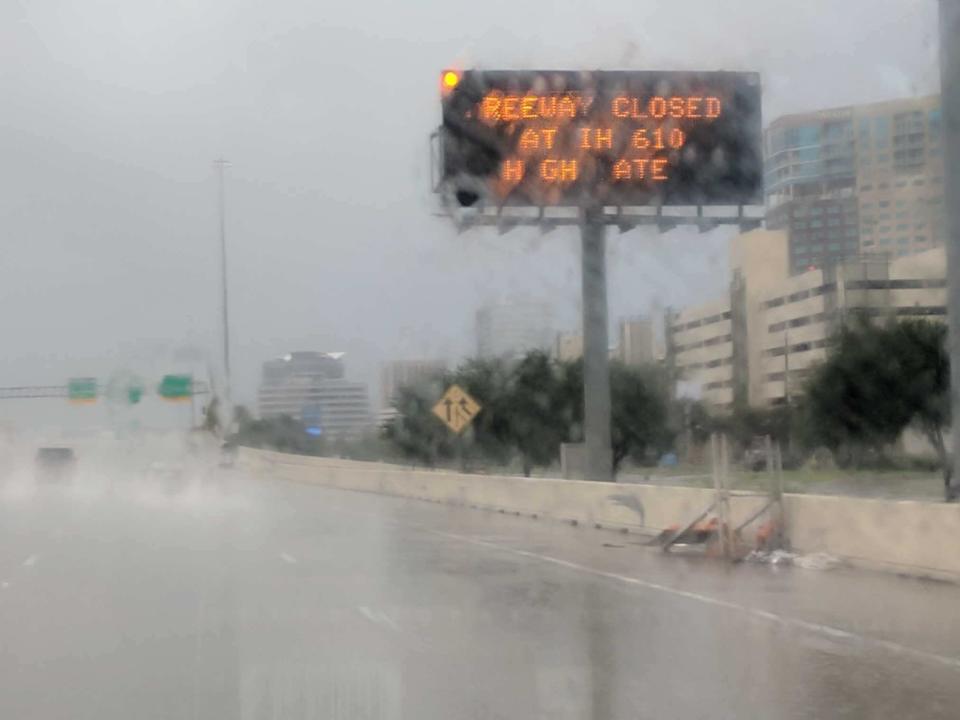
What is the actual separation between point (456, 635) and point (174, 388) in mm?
62955

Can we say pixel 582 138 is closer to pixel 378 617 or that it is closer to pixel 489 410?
pixel 378 617

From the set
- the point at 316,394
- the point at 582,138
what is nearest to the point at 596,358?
the point at 582,138

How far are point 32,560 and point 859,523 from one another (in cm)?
1296

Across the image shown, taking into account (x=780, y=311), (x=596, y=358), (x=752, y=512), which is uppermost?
(x=780, y=311)

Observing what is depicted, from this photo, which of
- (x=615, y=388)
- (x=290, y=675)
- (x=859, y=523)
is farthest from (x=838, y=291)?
(x=290, y=675)

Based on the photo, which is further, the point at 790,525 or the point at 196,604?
the point at 790,525

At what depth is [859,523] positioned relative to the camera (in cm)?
2000

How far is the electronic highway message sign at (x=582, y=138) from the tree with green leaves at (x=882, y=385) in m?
5.77

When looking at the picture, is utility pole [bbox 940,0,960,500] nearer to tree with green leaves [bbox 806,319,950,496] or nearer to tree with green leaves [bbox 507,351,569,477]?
tree with green leaves [bbox 806,319,950,496]

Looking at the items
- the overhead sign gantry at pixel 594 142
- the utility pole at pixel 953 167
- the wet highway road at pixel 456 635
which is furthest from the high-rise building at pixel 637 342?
the utility pole at pixel 953 167

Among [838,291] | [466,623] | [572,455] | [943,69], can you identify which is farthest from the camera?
[572,455]

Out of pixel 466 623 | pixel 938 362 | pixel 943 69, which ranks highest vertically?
pixel 943 69

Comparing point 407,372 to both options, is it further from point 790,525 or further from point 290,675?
point 290,675

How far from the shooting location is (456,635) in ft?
45.0
